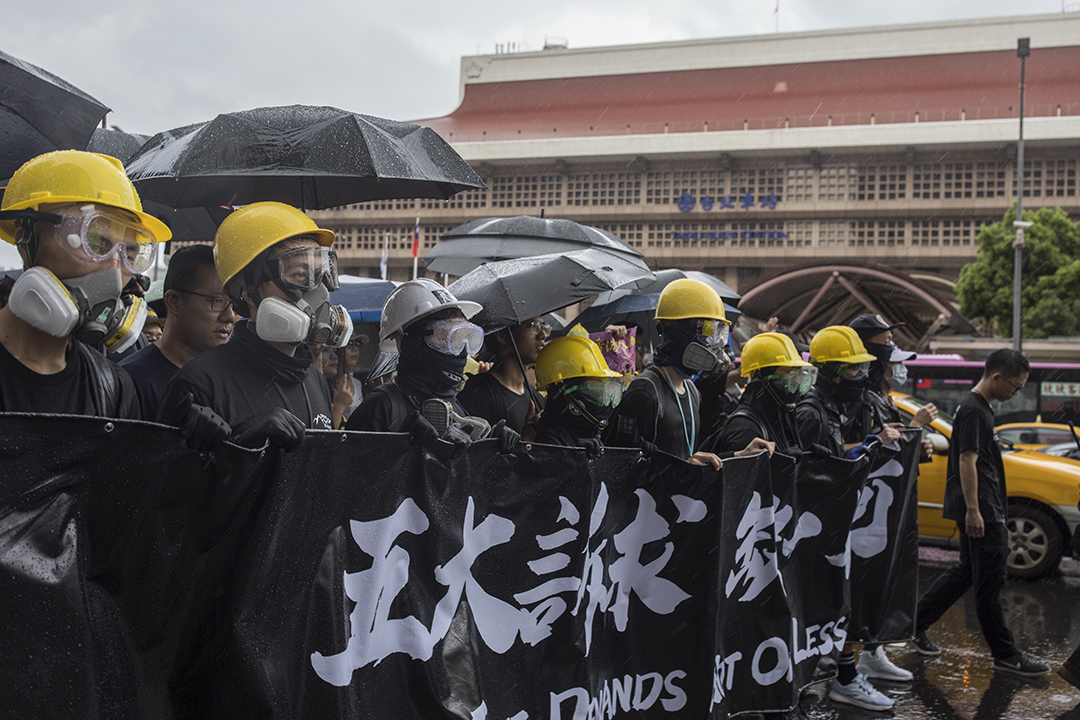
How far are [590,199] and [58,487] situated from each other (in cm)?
4649

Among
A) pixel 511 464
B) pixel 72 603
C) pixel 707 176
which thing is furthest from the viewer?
pixel 707 176

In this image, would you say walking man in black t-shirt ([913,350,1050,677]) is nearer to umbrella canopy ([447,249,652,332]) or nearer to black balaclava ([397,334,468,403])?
umbrella canopy ([447,249,652,332])

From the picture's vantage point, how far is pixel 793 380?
4738 mm

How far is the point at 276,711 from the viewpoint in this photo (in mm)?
2037

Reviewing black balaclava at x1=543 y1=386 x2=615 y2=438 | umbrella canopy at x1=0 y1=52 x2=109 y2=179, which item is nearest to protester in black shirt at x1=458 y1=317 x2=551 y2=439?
black balaclava at x1=543 y1=386 x2=615 y2=438

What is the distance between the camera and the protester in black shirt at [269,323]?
2637 millimetres

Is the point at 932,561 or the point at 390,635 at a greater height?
the point at 390,635

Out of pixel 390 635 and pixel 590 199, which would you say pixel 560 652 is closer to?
pixel 390 635

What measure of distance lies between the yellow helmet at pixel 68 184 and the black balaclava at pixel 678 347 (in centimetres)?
287

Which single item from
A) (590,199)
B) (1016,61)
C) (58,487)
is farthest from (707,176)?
(58,487)

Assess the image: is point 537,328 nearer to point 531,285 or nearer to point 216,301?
point 531,285

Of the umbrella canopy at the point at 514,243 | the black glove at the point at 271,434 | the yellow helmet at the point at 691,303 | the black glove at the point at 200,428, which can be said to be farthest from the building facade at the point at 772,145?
the black glove at the point at 200,428

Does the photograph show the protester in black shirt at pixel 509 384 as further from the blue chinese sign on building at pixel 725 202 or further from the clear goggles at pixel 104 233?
the blue chinese sign on building at pixel 725 202

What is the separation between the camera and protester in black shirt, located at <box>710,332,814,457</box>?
15.3 feet
